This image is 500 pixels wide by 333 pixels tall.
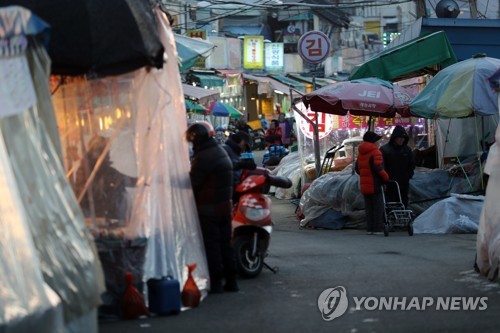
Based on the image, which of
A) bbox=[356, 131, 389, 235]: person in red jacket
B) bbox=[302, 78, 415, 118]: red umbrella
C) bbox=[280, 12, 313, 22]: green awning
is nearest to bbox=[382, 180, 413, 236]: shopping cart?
bbox=[356, 131, 389, 235]: person in red jacket

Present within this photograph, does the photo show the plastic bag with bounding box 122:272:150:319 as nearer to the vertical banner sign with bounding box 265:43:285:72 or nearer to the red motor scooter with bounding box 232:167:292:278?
the red motor scooter with bounding box 232:167:292:278

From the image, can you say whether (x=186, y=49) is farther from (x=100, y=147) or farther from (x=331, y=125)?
(x=331, y=125)

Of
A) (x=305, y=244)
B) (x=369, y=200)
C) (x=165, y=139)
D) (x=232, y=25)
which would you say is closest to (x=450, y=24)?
(x=369, y=200)

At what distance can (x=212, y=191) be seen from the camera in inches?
420

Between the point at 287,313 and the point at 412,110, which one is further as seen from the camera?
the point at 412,110

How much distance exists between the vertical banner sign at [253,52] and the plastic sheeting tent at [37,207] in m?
44.7

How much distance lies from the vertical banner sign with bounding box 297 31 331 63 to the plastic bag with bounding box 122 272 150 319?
12775 mm

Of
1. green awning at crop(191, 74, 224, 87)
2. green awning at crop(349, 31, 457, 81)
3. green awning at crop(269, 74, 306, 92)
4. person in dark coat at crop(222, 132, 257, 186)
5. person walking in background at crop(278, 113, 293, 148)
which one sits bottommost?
person walking in background at crop(278, 113, 293, 148)

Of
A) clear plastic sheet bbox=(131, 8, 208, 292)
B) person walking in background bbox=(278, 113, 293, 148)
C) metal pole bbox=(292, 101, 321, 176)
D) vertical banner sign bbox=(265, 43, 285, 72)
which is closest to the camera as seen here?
clear plastic sheet bbox=(131, 8, 208, 292)

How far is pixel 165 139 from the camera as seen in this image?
1012cm

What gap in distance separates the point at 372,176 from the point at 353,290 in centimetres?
673

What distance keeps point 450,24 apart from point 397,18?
133 ft

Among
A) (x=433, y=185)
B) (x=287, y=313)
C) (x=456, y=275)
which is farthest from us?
(x=433, y=185)

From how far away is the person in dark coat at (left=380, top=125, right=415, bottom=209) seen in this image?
1761 centimetres
